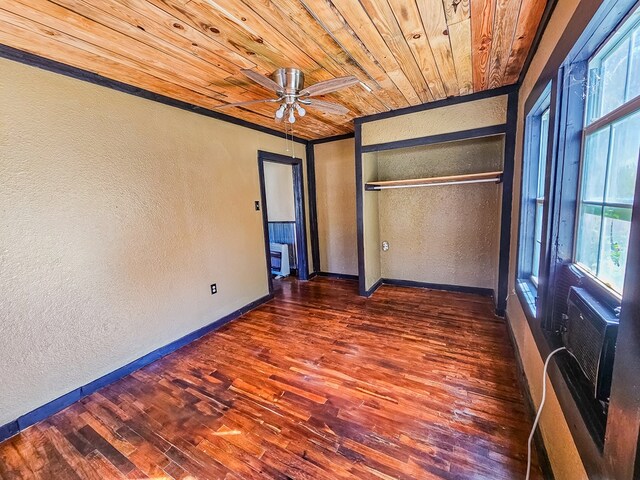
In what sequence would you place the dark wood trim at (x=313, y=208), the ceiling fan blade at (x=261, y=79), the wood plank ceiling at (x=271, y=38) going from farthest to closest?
the dark wood trim at (x=313, y=208), the ceiling fan blade at (x=261, y=79), the wood plank ceiling at (x=271, y=38)

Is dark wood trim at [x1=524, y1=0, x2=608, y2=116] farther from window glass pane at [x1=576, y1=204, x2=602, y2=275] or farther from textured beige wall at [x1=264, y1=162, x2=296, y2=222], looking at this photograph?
textured beige wall at [x1=264, y1=162, x2=296, y2=222]

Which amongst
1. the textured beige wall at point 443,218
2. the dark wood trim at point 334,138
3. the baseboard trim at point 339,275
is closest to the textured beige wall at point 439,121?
the textured beige wall at point 443,218

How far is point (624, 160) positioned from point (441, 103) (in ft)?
7.48

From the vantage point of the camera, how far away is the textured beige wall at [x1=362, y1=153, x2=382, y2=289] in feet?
11.5

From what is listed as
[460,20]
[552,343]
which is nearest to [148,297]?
[552,343]

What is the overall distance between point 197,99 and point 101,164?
1023mm

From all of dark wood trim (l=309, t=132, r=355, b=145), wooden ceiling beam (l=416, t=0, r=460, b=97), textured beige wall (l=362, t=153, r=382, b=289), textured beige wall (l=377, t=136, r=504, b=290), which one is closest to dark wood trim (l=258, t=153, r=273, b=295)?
dark wood trim (l=309, t=132, r=355, b=145)

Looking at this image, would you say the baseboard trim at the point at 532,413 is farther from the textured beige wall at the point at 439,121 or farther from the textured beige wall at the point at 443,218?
the textured beige wall at the point at 439,121

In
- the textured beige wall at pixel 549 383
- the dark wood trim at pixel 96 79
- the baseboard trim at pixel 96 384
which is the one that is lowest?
the baseboard trim at pixel 96 384

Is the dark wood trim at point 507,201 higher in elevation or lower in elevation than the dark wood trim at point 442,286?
higher

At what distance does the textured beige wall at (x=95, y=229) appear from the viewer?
1666 mm

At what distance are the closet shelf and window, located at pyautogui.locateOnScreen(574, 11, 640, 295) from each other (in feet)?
5.72

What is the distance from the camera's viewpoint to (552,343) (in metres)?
1.25

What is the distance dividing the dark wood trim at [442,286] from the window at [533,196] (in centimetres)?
144
